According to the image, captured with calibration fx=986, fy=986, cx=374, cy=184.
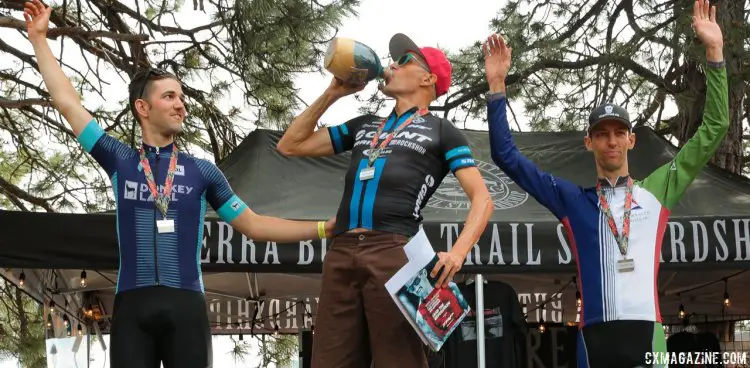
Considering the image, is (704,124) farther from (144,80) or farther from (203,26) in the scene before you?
(203,26)

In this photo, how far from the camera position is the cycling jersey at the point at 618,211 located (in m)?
3.39

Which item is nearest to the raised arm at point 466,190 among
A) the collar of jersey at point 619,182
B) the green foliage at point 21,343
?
the collar of jersey at point 619,182

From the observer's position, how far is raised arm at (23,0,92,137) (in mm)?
3428

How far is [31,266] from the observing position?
558 cm

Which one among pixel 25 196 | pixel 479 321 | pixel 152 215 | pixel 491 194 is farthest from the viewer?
pixel 25 196

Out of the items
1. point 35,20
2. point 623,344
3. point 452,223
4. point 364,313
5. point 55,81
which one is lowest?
point 623,344

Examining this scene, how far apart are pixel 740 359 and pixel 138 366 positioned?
5190 mm

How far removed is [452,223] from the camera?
5.88 m

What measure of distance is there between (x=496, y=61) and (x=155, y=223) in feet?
4.57

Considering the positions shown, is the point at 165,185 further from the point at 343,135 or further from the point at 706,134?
the point at 706,134

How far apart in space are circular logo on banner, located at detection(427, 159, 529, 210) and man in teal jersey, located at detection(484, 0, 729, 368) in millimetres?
2387

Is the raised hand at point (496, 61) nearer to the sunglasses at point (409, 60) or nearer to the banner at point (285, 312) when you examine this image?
the sunglasses at point (409, 60)

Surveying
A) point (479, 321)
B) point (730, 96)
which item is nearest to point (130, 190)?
point (479, 321)

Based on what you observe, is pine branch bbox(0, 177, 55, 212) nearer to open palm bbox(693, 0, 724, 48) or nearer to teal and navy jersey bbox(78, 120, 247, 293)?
teal and navy jersey bbox(78, 120, 247, 293)
